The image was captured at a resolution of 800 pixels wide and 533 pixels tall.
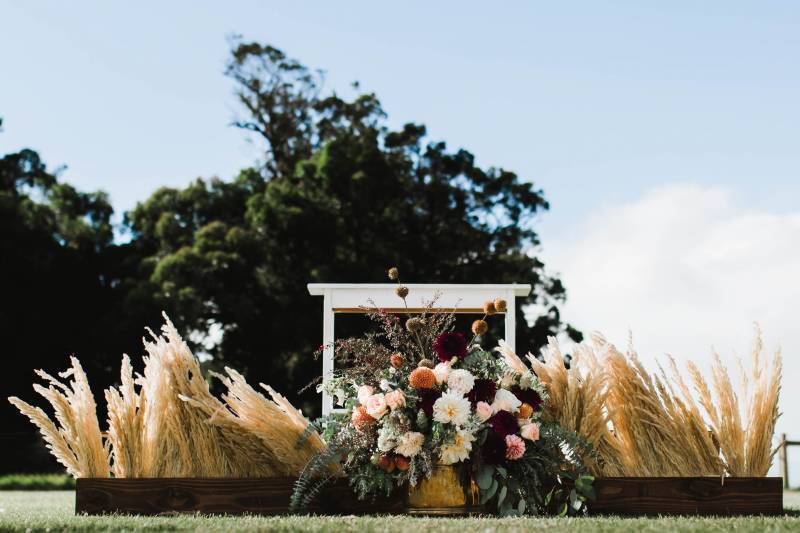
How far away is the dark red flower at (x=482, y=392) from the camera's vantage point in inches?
169

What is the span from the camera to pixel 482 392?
14.1ft

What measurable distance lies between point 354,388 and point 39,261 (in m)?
17.0

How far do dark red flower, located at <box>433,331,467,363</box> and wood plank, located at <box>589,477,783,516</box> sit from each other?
0.91 m

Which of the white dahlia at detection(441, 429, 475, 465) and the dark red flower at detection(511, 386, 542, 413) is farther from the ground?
the dark red flower at detection(511, 386, 542, 413)

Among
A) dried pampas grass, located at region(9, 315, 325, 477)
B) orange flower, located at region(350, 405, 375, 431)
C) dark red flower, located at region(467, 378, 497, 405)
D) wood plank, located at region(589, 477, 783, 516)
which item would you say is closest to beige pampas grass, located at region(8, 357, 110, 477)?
dried pampas grass, located at region(9, 315, 325, 477)

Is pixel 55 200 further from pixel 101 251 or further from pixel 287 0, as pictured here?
pixel 287 0

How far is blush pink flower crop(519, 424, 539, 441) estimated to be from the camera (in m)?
4.23

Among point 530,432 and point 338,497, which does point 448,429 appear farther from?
point 338,497

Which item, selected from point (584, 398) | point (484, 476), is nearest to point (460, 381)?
point (484, 476)

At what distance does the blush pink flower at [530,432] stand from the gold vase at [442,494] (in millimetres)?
331

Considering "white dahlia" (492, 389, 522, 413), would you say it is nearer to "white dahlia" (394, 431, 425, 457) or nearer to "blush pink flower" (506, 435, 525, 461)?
"blush pink flower" (506, 435, 525, 461)

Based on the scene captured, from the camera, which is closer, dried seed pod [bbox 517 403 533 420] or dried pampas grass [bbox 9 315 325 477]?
dried seed pod [bbox 517 403 533 420]

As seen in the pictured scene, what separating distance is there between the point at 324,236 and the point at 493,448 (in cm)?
1645

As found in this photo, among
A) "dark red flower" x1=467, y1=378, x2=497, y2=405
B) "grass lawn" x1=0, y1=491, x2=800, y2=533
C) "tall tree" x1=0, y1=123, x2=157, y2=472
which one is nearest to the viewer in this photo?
"grass lawn" x1=0, y1=491, x2=800, y2=533
